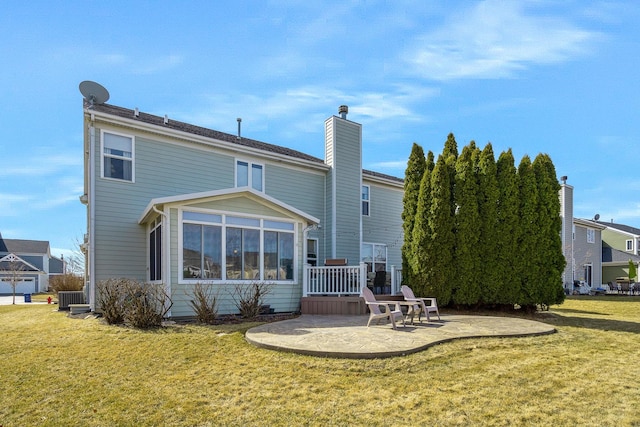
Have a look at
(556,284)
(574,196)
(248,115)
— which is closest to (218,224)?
(248,115)

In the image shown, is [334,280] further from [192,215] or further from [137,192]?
[137,192]

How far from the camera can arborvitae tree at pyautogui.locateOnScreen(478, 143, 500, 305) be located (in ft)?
36.9

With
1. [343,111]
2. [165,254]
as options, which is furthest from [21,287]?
[343,111]

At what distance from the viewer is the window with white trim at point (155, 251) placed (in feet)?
34.1

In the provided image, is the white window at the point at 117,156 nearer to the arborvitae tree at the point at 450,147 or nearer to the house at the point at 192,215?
the house at the point at 192,215

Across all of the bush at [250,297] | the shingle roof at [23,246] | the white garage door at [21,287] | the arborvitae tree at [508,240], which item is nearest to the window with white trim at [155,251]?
the bush at [250,297]

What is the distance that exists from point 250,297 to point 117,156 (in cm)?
587

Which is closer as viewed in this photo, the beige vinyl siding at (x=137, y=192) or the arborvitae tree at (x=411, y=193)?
the beige vinyl siding at (x=137, y=192)

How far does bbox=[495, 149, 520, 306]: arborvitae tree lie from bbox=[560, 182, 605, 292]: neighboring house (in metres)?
17.1

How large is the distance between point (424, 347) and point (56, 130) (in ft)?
46.5

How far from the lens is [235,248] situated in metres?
10.6

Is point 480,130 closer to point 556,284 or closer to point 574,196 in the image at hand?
point 556,284

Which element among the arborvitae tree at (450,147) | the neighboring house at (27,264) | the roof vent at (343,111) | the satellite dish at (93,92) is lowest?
the neighboring house at (27,264)

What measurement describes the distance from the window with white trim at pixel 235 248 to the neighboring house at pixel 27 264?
120 feet
